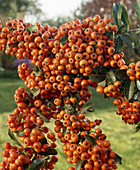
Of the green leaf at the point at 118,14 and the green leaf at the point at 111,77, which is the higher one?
the green leaf at the point at 118,14

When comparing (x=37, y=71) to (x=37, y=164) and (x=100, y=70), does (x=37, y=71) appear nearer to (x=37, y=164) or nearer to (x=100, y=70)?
(x=100, y=70)

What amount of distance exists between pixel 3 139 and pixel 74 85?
8.20 ft

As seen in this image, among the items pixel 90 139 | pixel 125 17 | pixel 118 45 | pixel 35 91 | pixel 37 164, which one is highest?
pixel 125 17

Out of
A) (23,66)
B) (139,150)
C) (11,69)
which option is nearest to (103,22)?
(23,66)

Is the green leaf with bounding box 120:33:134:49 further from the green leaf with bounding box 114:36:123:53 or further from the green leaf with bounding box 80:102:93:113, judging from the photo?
the green leaf with bounding box 80:102:93:113

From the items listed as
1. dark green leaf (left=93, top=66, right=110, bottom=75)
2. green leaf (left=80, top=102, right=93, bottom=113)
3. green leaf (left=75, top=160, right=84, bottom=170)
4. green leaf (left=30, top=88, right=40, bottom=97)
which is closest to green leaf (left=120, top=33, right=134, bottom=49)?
dark green leaf (left=93, top=66, right=110, bottom=75)

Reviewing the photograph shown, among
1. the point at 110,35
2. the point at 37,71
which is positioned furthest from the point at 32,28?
the point at 110,35

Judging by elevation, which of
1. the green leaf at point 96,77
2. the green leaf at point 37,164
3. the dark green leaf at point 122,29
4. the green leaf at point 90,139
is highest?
the dark green leaf at point 122,29

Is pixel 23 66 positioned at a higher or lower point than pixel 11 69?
higher

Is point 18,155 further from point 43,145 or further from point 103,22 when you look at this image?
point 103,22

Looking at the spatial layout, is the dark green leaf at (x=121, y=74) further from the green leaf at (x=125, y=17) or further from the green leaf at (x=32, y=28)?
the green leaf at (x=32, y=28)

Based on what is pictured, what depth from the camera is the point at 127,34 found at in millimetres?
844

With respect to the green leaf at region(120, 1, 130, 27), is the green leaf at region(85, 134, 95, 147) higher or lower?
lower

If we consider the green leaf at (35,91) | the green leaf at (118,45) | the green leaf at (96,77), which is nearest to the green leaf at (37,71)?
the green leaf at (35,91)
